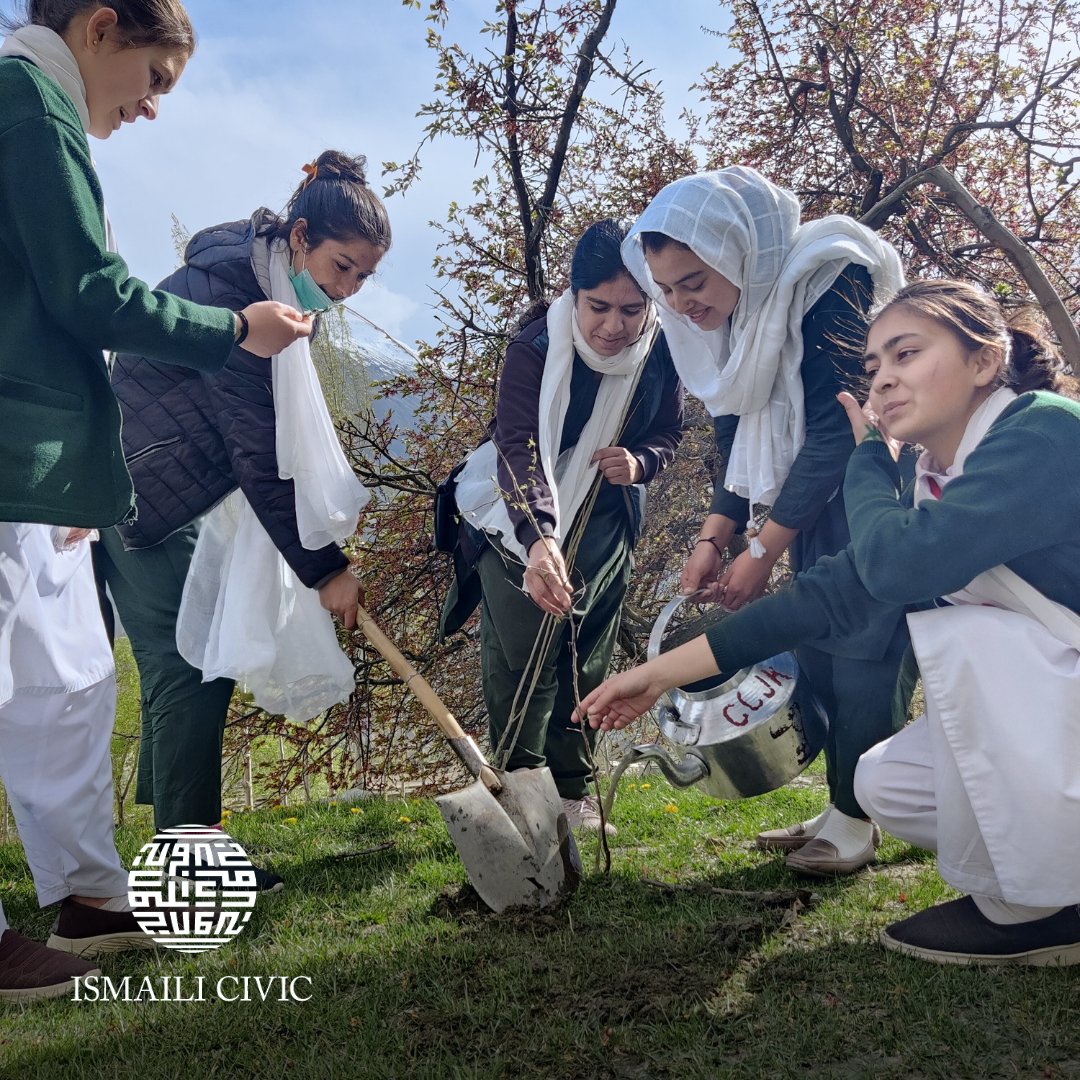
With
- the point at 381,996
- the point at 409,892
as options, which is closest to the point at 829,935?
the point at 381,996

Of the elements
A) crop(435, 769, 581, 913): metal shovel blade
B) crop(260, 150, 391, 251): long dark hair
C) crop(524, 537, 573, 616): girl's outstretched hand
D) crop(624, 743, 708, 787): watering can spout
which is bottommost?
crop(435, 769, 581, 913): metal shovel blade

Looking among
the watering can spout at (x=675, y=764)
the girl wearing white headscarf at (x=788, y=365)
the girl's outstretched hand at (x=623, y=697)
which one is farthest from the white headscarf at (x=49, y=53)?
the watering can spout at (x=675, y=764)

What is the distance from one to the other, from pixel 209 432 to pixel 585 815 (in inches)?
68.2

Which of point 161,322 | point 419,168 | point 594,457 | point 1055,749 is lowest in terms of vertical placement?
point 1055,749

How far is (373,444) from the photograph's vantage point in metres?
4.95

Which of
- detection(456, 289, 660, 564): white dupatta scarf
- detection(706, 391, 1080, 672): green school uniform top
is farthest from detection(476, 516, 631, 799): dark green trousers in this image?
detection(706, 391, 1080, 672): green school uniform top

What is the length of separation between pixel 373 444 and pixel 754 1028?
3616mm

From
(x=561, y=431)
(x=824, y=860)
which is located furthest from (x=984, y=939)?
(x=561, y=431)

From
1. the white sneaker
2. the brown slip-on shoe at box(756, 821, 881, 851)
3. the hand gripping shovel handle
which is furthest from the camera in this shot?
the white sneaker

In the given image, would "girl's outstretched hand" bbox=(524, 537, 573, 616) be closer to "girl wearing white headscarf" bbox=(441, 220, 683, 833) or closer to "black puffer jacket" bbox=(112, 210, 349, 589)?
"girl wearing white headscarf" bbox=(441, 220, 683, 833)

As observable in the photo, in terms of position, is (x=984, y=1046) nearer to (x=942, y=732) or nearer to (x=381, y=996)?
(x=942, y=732)

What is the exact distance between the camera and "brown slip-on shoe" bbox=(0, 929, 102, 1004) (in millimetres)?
2213

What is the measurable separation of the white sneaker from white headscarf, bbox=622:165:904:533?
1186 millimetres

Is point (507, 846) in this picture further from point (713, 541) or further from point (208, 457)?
point (208, 457)
